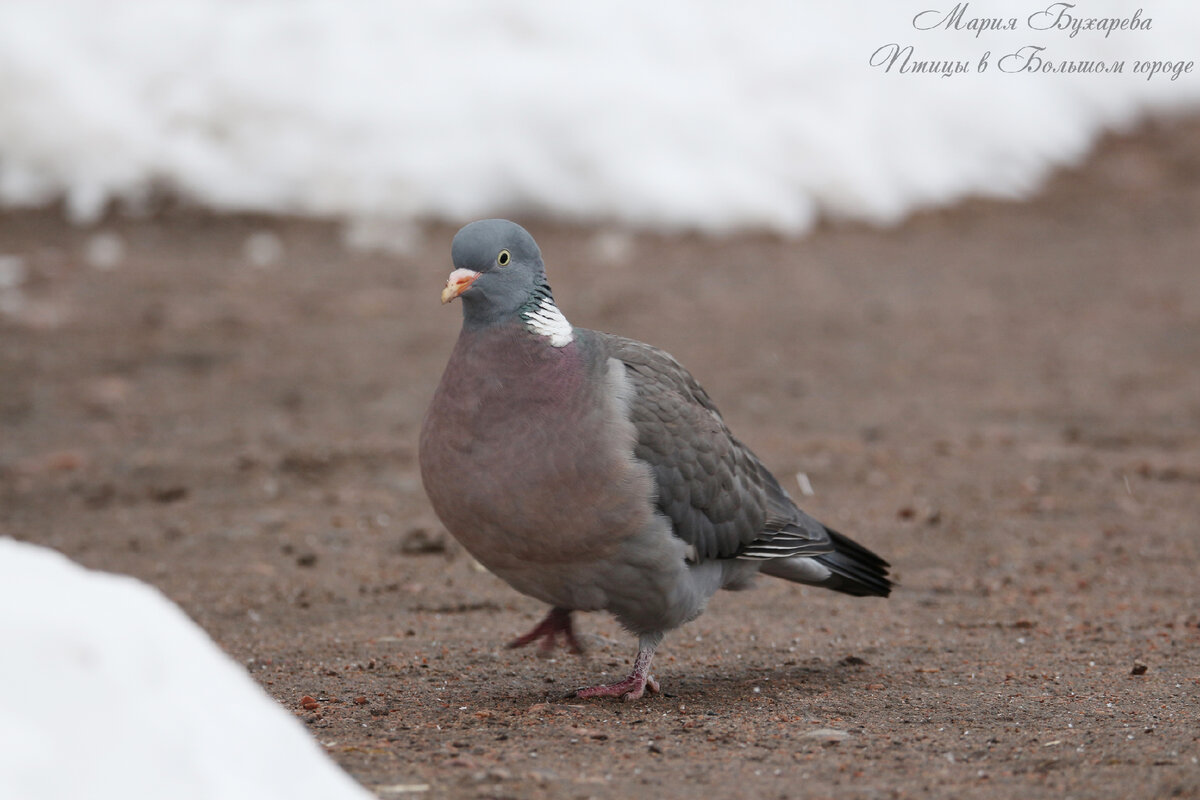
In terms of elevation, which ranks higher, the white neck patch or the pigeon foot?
the white neck patch

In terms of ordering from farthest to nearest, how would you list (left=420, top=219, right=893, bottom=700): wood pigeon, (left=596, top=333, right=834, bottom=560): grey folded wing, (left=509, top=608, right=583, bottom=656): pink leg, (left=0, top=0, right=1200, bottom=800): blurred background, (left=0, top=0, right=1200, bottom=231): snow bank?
1. (left=0, top=0, right=1200, bottom=231): snow bank
2. (left=509, top=608, right=583, bottom=656): pink leg
3. (left=596, top=333, right=834, bottom=560): grey folded wing
4. (left=420, top=219, right=893, bottom=700): wood pigeon
5. (left=0, top=0, right=1200, bottom=800): blurred background

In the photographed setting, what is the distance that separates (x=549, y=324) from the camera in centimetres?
391

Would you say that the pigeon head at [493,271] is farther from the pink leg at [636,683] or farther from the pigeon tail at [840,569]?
the pigeon tail at [840,569]

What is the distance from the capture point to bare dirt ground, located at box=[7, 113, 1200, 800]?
11.7ft

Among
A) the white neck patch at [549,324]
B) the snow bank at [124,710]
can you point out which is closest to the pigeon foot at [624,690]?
the white neck patch at [549,324]

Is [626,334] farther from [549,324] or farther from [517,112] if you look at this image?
[549,324]

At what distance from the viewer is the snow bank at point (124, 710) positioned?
2.43m

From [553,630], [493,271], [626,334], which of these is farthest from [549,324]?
[626,334]

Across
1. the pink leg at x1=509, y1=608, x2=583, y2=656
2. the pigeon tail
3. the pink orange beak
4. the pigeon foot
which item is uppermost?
the pink orange beak

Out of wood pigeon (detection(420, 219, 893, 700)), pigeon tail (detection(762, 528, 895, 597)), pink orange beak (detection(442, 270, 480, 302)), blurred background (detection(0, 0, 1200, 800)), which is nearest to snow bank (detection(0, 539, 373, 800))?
blurred background (detection(0, 0, 1200, 800))

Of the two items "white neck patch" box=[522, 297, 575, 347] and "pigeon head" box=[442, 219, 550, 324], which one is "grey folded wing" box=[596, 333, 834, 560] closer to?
"white neck patch" box=[522, 297, 575, 347]

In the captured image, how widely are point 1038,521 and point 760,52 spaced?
291 inches

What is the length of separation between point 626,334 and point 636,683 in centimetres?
466

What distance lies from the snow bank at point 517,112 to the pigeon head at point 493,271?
6.85m
